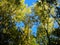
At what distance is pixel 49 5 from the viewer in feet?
88.2

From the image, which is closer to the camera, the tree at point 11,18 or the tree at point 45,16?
the tree at point 11,18

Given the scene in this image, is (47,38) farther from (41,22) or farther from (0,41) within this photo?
(0,41)

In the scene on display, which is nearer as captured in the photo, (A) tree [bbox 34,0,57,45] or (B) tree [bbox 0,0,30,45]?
(B) tree [bbox 0,0,30,45]

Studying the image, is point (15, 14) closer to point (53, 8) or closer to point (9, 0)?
point (9, 0)

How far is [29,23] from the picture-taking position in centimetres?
2756

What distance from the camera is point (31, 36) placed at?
27.2 metres

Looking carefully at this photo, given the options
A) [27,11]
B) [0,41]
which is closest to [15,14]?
[27,11]

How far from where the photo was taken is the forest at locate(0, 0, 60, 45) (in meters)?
26.2

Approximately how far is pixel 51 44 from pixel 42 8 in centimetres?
413

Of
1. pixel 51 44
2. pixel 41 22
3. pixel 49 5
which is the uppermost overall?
pixel 49 5

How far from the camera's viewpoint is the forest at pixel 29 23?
85.8 feet

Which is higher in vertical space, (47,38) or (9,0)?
(9,0)

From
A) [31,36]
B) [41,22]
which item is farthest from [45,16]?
[31,36]

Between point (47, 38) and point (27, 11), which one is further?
point (27, 11)
